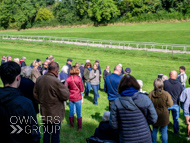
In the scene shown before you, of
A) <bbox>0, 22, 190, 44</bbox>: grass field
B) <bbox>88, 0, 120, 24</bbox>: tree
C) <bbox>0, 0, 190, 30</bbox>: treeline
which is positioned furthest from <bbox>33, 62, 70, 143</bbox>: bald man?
<bbox>88, 0, 120, 24</bbox>: tree

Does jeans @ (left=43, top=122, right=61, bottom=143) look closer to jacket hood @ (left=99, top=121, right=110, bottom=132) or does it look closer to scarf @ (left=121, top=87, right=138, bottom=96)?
jacket hood @ (left=99, top=121, right=110, bottom=132)

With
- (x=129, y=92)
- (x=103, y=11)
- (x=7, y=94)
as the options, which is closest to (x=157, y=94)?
(x=129, y=92)

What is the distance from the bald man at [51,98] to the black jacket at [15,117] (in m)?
1.76

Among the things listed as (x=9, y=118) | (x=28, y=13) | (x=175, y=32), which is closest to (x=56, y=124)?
(x=9, y=118)

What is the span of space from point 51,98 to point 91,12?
75.0 metres

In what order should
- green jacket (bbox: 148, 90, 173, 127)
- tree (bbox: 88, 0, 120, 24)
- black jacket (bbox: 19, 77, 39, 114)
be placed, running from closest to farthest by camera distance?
black jacket (bbox: 19, 77, 39, 114), green jacket (bbox: 148, 90, 173, 127), tree (bbox: 88, 0, 120, 24)

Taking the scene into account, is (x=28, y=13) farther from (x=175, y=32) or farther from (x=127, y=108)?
(x=127, y=108)

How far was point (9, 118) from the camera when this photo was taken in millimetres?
2746

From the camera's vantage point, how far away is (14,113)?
2.71 meters

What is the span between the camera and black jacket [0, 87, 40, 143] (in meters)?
2.70

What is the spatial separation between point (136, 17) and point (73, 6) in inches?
1422

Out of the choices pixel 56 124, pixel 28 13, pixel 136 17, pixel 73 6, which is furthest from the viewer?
pixel 73 6

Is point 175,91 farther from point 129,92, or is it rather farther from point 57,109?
point 57,109

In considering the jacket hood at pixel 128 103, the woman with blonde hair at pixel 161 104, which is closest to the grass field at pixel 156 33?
the woman with blonde hair at pixel 161 104
